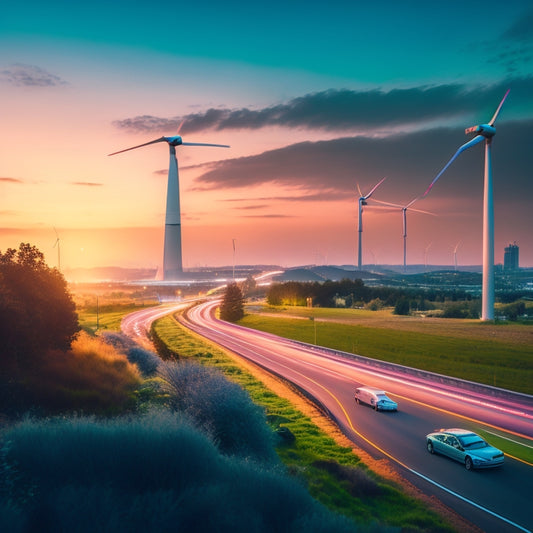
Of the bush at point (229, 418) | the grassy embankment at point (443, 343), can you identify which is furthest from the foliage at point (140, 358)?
the grassy embankment at point (443, 343)

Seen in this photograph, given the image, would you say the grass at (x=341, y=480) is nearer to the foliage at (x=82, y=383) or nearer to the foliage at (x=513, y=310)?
the foliage at (x=82, y=383)

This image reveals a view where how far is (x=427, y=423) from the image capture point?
27859 millimetres

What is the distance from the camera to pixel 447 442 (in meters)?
21.9

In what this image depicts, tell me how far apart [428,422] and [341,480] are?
11.5 m

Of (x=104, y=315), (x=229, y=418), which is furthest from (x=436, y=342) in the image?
(x=104, y=315)

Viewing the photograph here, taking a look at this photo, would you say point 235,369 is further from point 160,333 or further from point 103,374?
point 160,333

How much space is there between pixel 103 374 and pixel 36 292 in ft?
22.7

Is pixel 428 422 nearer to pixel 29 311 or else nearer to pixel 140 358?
pixel 29 311

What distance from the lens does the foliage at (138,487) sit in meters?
9.77

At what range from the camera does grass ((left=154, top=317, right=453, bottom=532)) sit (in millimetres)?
15508

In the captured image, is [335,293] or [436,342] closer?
[436,342]

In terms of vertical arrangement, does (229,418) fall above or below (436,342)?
above

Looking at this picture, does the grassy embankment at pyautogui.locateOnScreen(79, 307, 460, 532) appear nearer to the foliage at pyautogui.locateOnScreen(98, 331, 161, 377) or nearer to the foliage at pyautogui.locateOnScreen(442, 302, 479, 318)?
the foliage at pyautogui.locateOnScreen(98, 331, 161, 377)

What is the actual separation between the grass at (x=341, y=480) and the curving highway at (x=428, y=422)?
1.54 meters
